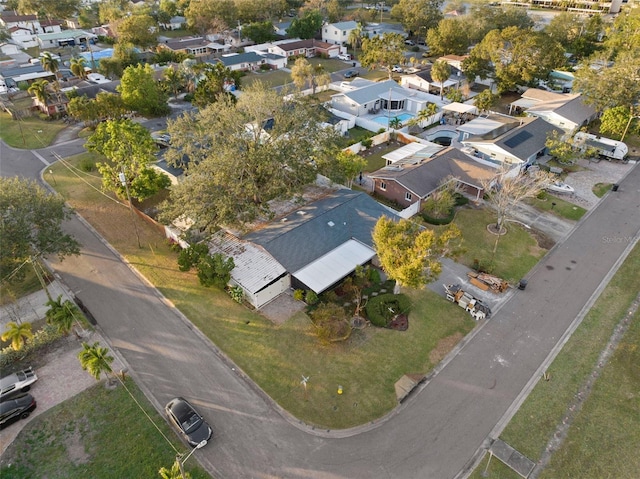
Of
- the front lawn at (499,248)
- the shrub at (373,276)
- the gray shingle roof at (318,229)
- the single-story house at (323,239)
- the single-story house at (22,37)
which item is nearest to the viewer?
the single-story house at (323,239)

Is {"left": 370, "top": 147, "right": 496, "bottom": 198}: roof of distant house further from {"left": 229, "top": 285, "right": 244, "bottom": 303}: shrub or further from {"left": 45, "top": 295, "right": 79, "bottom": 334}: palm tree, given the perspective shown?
{"left": 45, "top": 295, "right": 79, "bottom": 334}: palm tree

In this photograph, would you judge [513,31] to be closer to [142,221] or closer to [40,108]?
[142,221]

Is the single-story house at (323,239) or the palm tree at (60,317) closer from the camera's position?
the palm tree at (60,317)

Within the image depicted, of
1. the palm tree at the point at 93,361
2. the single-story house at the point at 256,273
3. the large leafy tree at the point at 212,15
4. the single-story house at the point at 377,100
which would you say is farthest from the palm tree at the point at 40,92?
the palm tree at the point at 93,361

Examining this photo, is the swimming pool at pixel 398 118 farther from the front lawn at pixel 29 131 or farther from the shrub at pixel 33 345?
the shrub at pixel 33 345

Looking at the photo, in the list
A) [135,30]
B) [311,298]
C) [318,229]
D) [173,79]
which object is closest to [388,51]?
[173,79]

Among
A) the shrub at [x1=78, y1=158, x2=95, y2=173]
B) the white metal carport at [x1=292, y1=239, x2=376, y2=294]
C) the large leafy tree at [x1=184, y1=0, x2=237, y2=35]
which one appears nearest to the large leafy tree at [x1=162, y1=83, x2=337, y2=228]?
the white metal carport at [x1=292, y1=239, x2=376, y2=294]

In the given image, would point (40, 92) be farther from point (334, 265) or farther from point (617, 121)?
point (617, 121)
